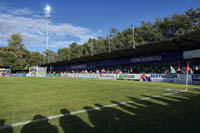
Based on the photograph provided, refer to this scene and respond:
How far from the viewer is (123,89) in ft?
38.7

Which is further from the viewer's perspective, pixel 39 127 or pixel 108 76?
pixel 108 76

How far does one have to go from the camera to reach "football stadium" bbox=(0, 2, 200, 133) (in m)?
4.21

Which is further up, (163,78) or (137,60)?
(137,60)

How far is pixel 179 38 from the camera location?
19.2 meters

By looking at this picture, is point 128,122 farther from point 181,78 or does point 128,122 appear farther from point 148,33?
point 148,33

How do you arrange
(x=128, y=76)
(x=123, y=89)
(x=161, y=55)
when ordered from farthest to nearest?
(x=161, y=55), (x=128, y=76), (x=123, y=89)

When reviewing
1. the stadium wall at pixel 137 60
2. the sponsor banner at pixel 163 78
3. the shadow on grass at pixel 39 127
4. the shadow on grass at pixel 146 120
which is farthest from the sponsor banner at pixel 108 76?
the shadow on grass at pixel 39 127

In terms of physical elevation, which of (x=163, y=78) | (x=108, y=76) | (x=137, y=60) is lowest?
(x=108, y=76)

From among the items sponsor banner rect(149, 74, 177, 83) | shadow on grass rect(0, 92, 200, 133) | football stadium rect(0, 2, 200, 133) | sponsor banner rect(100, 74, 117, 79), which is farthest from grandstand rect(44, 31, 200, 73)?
shadow on grass rect(0, 92, 200, 133)

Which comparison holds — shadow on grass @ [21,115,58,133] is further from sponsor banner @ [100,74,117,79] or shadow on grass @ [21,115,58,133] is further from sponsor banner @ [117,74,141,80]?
sponsor banner @ [100,74,117,79]

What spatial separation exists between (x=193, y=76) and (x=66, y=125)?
15620 mm

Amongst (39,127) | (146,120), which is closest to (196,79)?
(146,120)

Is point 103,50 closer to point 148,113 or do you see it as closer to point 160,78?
point 160,78

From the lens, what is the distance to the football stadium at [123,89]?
4.21 m
